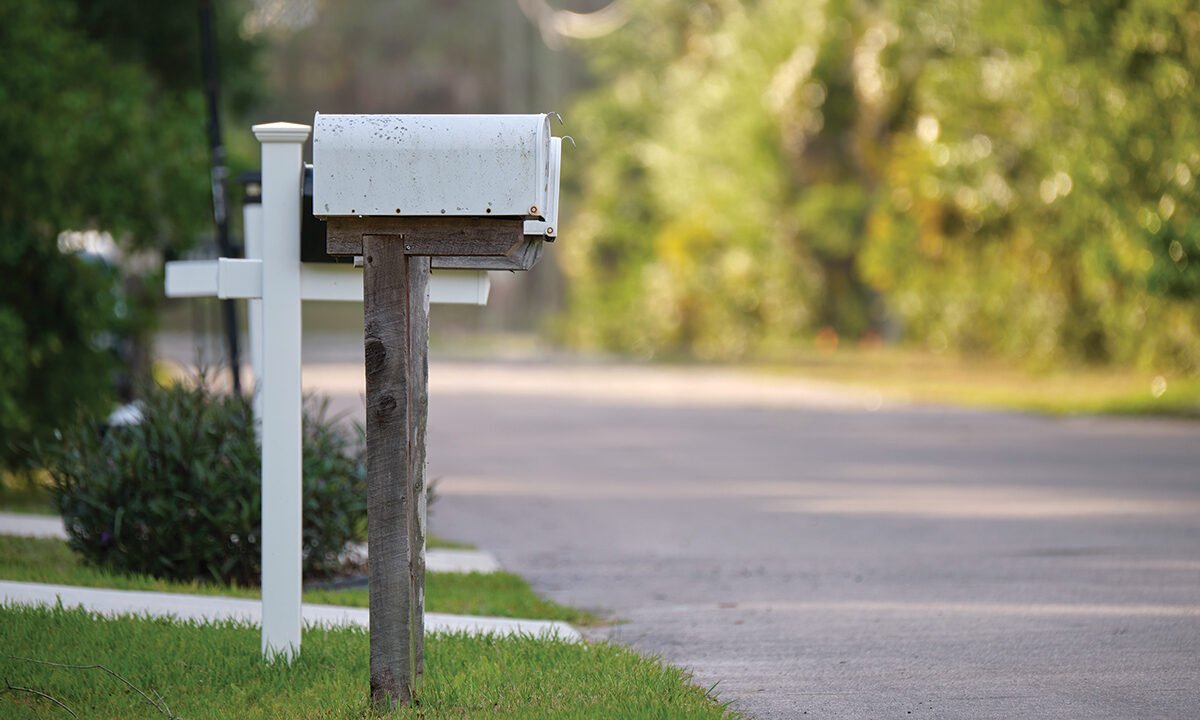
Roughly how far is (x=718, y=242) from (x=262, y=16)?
1749 centimetres

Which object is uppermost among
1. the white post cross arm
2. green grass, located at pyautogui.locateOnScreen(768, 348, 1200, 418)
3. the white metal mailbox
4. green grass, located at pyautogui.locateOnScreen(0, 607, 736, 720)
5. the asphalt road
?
the white metal mailbox

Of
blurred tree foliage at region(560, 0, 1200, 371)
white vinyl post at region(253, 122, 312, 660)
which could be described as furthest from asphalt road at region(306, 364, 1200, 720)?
blurred tree foliage at region(560, 0, 1200, 371)

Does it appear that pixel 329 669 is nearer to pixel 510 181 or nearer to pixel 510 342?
pixel 510 181

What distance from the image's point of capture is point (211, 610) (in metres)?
8.37

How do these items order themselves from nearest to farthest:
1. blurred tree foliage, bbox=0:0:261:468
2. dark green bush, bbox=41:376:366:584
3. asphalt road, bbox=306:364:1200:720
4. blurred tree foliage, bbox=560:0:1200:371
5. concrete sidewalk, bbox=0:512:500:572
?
asphalt road, bbox=306:364:1200:720 < dark green bush, bbox=41:376:366:584 < concrete sidewalk, bbox=0:512:500:572 < blurred tree foliage, bbox=0:0:261:468 < blurred tree foliage, bbox=560:0:1200:371

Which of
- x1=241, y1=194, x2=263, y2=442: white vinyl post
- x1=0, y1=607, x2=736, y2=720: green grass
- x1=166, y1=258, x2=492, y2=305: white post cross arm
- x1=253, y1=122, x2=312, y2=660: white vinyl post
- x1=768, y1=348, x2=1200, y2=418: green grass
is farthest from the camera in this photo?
x1=768, y1=348, x2=1200, y2=418: green grass

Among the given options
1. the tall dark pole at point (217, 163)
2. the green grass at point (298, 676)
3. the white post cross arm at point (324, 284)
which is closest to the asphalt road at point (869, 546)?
the green grass at point (298, 676)

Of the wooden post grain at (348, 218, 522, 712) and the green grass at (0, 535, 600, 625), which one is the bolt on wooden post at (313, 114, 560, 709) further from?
the green grass at (0, 535, 600, 625)

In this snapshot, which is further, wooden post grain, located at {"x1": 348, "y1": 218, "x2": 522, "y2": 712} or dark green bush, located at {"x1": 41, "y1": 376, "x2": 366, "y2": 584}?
dark green bush, located at {"x1": 41, "y1": 376, "x2": 366, "y2": 584}

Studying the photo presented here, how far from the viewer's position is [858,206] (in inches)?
1629

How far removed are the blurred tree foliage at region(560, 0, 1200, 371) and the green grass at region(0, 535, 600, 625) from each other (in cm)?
1334

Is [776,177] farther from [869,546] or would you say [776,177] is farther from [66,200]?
[869,546]

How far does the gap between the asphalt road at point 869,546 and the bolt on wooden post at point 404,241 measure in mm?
1424

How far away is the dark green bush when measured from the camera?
30.7ft
